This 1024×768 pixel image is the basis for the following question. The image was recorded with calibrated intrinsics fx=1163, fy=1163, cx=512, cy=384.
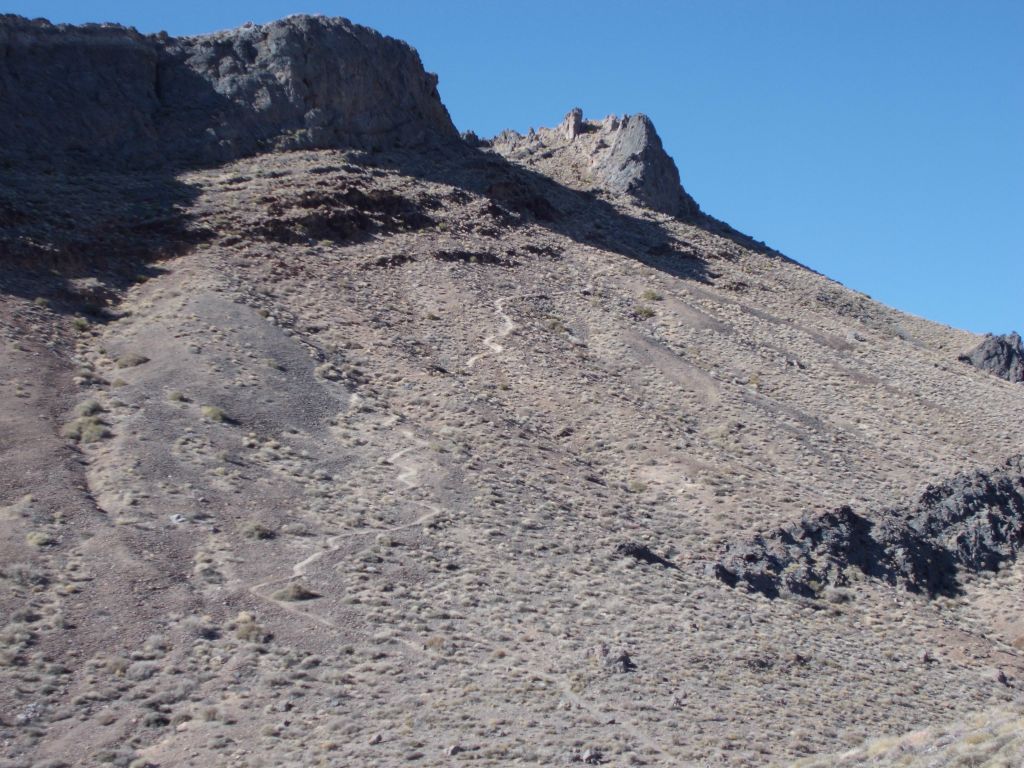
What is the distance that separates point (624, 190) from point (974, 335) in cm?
1807

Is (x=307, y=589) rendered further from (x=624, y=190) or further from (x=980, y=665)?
(x=624, y=190)

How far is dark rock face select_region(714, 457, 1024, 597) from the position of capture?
91.3ft

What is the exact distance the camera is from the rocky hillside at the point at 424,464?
752 inches

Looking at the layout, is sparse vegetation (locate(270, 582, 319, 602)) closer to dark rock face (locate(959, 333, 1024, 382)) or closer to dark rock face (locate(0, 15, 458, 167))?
dark rock face (locate(0, 15, 458, 167))

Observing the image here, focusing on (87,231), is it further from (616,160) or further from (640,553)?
(616,160)

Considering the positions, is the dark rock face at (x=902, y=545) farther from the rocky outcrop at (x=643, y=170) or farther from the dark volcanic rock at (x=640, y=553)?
the rocky outcrop at (x=643, y=170)

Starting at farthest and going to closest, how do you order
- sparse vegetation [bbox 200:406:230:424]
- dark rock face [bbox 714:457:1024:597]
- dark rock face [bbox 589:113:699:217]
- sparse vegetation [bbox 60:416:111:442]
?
dark rock face [bbox 589:113:699:217] → sparse vegetation [bbox 200:406:230:424] → dark rock face [bbox 714:457:1024:597] → sparse vegetation [bbox 60:416:111:442]

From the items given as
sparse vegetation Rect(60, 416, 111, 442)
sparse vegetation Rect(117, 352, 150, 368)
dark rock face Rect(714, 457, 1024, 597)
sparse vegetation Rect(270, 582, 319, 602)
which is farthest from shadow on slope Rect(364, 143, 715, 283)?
sparse vegetation Rect(270, 582, 319, 602)

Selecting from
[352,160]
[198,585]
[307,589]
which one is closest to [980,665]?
[307,589]

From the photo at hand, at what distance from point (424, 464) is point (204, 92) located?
27914mm

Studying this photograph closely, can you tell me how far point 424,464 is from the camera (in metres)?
28.6

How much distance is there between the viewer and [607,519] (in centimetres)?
2830

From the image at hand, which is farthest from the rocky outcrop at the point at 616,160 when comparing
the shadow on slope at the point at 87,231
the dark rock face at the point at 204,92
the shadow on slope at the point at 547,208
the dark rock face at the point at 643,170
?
the shadow on slope at the point at 87,231

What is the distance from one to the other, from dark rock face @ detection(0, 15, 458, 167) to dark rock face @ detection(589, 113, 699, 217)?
31.6 feet
